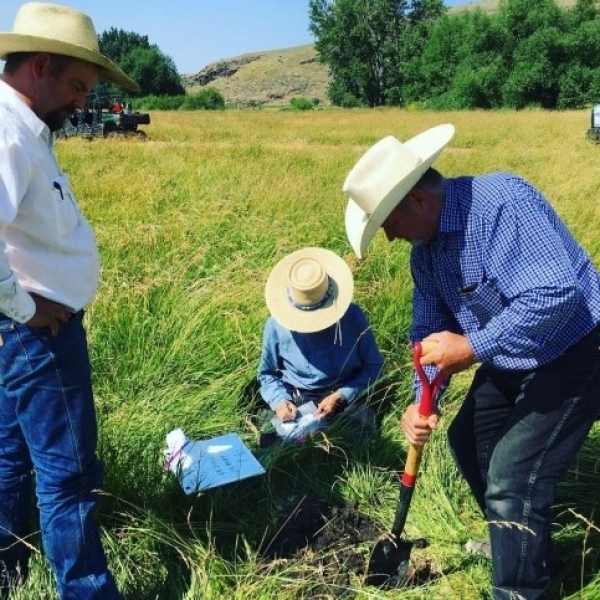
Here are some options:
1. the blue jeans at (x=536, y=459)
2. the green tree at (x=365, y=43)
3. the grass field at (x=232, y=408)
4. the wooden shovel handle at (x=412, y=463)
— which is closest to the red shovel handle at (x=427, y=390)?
→ the wooden shovel handle at (x=412, y=463)

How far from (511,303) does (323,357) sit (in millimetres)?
1570

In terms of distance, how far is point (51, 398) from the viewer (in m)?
1.86

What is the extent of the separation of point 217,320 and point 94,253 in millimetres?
1843

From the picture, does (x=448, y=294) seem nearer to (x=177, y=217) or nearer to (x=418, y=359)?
(x=418, y=359)

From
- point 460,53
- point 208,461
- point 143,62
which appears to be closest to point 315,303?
point 208,461

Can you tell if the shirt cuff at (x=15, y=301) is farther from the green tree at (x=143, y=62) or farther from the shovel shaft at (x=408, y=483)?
the green tree at (x=143, y=62)

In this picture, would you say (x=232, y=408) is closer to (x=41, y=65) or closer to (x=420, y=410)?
(x=420, y=410)

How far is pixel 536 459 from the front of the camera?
190cm

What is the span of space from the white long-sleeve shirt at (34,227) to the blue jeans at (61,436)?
130mm

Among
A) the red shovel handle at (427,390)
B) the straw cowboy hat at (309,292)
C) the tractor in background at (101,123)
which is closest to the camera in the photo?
the red shovel handle at (427,390)

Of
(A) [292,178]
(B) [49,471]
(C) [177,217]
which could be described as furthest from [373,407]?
(A) [292,178]

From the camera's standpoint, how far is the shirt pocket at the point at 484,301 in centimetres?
187

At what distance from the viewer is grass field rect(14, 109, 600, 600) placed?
88.9 inches

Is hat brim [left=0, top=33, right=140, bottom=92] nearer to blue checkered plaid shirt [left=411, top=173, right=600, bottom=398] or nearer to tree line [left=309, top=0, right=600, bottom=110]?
blue checkered plaid shirt [left=411, top=173, right=600, bottom=398]
